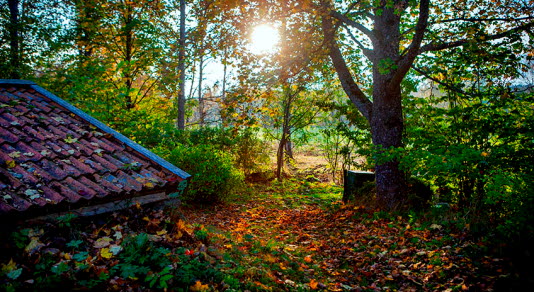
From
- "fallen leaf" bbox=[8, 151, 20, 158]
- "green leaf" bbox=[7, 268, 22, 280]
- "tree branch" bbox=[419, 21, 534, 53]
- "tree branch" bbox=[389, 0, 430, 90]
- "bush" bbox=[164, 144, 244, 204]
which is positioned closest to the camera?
"green leaf" bbox=[7, 268, 22, 280]

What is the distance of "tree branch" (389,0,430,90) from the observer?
5340mm

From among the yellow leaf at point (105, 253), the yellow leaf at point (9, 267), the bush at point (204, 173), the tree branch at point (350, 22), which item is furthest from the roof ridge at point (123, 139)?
the tree branch at point (350, 22)

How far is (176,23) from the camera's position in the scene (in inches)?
620

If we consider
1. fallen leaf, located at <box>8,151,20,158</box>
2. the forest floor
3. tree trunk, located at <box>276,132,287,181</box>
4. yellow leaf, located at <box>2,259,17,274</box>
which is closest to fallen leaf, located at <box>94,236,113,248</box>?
the forest floor

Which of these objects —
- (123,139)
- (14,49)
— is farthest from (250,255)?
(14,49)

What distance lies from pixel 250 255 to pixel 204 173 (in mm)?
4145

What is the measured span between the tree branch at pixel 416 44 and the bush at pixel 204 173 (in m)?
5.45

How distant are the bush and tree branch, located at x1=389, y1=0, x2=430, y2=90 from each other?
5450mm

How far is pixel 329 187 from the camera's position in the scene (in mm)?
12648

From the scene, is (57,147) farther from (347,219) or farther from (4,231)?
(347,219)

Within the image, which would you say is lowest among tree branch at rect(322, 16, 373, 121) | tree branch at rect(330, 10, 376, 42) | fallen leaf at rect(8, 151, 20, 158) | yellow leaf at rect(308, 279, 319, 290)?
yellow leaf at rect(308, 279, 319, 290)

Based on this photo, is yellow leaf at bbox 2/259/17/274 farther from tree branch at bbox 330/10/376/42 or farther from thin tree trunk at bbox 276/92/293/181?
thin tree trunk at bbox 276/92/293/181

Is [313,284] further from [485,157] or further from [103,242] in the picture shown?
[485,157]

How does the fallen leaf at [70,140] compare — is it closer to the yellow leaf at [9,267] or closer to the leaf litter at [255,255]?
the leaf litter at [255,255]
